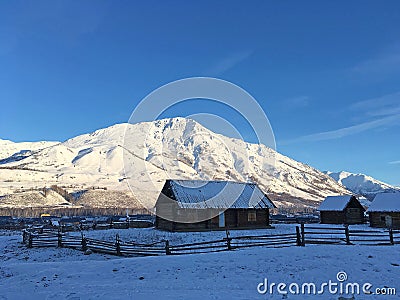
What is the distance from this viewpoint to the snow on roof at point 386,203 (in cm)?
4569

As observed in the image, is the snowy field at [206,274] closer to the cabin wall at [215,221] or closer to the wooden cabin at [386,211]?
the cabin wall at [215,221]

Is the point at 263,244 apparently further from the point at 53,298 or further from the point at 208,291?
the point at 53,298

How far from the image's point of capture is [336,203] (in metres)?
56.3

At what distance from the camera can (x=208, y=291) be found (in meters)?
13.6

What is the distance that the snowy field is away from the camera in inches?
533

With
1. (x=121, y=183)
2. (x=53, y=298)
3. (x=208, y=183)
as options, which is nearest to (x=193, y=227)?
(x=208, y=183)

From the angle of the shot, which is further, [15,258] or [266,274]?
[15,258]

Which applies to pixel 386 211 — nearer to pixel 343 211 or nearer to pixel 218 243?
pixel 343 211

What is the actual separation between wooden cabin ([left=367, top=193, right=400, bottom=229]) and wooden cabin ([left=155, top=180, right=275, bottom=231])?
1339 cm

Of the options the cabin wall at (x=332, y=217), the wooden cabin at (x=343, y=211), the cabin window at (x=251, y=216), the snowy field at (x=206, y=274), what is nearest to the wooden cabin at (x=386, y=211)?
the wooden cabin at (x=343, y=211)

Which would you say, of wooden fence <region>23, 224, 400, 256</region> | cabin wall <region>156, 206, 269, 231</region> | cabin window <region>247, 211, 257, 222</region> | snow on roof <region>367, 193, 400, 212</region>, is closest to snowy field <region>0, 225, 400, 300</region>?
wooden fence <region>23, 224, 400, 256</region>

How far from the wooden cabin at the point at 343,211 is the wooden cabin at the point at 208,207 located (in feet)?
41.1

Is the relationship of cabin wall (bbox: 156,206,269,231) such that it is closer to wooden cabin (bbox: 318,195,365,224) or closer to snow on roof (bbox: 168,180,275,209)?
snow on roof (bbox: 168,180,275,209)

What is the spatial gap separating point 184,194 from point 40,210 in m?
83.6
